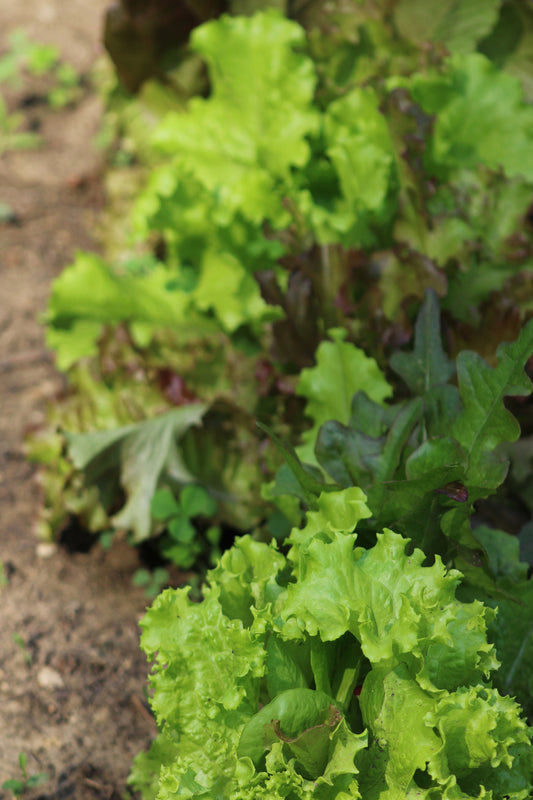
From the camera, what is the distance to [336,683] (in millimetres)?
1530

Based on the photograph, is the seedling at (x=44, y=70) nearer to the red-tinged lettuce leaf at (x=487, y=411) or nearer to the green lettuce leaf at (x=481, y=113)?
the green lettuce leaf at (x=481, y=113)

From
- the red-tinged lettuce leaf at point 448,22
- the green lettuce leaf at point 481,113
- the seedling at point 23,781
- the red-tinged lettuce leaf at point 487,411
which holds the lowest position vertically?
the seedling at point 23,781

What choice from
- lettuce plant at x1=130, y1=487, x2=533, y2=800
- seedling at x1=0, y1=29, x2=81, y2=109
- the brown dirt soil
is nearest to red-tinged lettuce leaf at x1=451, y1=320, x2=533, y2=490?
lettuce plant at x1=130, y1=487, x2=533, y2=800

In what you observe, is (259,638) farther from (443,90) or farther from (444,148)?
(443,90)

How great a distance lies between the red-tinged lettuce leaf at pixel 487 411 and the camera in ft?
4.93

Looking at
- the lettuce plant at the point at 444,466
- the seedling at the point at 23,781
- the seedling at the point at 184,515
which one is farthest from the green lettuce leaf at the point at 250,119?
the seedling at the point at 23,781

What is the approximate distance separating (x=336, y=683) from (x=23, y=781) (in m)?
0.85

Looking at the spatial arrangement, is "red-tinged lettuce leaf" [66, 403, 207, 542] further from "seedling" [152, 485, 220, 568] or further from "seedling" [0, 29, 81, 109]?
"seedling" [0, 29, 81, 109]

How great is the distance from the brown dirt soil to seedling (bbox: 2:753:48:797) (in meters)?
0.01

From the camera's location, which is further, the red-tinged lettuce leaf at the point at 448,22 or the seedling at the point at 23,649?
the red-tinged lettuce leaf at the point at 448,22

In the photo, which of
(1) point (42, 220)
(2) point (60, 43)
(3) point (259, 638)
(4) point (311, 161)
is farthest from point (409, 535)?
(2) point (60, 43)

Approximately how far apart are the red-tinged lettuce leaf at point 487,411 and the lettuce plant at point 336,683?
243 mm

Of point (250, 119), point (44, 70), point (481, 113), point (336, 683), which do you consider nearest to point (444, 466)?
point (336, 683)

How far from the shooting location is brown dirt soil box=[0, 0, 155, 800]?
1.96 m
